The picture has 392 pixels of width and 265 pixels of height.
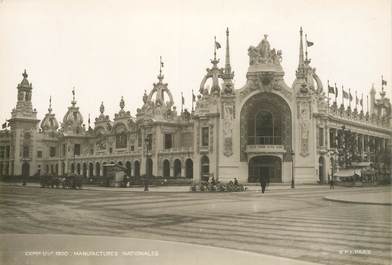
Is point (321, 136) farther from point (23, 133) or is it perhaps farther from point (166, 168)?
point (23, 133)

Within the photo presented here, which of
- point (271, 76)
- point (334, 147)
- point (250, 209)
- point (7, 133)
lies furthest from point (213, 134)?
point (7, 133)

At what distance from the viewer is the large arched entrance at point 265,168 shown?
59281 mm

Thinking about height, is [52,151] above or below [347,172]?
above

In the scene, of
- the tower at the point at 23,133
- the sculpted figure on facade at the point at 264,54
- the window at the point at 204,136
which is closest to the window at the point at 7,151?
the tower at the point at 23,133

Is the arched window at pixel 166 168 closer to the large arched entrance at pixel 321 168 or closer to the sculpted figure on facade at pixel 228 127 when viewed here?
the sculpted figure on facade at pixel 228 127

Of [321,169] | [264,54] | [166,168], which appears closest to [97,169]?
[166,168]

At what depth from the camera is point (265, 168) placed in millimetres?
60281

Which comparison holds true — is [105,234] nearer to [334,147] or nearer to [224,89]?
[224,89]

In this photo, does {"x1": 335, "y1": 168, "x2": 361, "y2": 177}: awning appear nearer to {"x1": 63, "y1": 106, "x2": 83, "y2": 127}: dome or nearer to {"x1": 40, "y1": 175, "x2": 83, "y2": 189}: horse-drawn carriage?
{"x1": 40, "y1": 175, "x2": 83, "y2": 189}: horse-drawn carriage

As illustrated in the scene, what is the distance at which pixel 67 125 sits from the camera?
98938 millimetres

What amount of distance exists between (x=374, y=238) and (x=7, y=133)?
8859cm

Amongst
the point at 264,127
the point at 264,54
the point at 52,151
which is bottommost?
the point at 52,151

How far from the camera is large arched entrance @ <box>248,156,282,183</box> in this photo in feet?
194

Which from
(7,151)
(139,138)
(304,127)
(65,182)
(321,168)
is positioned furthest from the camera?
(7,151)
